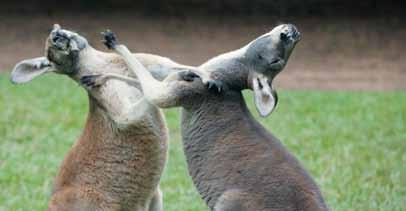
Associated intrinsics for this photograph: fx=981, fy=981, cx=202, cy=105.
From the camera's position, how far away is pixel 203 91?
5.90 metres

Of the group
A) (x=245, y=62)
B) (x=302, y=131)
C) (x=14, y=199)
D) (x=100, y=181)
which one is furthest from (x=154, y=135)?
(x=302, y=131)

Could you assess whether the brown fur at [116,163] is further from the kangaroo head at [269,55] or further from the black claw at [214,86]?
the kangaroo head at [269,55]

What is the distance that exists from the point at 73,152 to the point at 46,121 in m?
4.76

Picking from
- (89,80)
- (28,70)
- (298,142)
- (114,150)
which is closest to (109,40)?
(89,80)

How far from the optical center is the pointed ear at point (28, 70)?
6.44 metres

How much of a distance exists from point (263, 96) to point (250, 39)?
13863 millimetres

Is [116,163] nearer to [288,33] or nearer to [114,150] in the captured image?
[114,150]

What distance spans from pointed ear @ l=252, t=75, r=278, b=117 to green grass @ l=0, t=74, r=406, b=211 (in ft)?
7.88

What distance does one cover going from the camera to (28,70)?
21.3ft

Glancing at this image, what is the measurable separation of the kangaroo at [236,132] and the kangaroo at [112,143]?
1.37 ft

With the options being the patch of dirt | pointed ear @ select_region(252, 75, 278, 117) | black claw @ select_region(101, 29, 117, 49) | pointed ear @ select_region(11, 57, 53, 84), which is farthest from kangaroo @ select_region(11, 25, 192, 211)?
the patch of dirt

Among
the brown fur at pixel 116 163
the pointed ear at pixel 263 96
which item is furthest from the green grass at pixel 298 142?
the pointed ear at pixel 263 96

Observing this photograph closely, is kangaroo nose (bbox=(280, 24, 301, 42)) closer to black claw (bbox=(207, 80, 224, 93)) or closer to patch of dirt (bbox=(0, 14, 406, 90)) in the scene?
black claw (bbox=(207, 80, 224, 93))

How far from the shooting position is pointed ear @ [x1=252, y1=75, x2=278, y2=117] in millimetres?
5555
